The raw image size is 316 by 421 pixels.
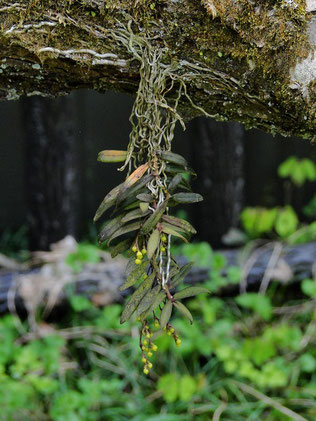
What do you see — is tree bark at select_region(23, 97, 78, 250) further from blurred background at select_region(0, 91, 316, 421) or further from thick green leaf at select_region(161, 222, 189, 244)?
thick green leaf at select_region(161, 222, 189, 244)

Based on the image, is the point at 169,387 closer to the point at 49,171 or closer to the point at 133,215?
the point at 49,171

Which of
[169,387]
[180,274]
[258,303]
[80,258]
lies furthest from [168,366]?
[180,274]

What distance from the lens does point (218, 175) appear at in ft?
9.17

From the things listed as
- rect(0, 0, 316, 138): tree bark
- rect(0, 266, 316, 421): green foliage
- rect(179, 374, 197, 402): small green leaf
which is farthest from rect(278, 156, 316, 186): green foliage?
rect(0, 0, 316, 138): tree bark

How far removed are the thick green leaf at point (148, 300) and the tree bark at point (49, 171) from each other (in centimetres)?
203

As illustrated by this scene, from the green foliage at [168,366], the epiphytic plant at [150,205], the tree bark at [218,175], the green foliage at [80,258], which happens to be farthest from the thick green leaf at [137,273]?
the tree bark at [218,175]

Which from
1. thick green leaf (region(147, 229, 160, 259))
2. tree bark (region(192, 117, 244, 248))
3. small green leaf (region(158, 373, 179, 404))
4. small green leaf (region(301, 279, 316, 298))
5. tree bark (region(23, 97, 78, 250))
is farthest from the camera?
tree bark (region(192, 117, 244, 248))

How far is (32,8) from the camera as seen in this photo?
0.59m

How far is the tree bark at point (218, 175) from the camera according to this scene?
2.71 metres

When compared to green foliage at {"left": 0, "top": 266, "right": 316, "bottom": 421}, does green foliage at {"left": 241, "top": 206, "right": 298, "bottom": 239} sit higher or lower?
higher

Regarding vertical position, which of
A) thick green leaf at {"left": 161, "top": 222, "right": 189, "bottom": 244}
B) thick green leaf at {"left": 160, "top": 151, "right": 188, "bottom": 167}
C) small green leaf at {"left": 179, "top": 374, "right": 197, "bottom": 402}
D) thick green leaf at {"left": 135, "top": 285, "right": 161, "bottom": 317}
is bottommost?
small green leaf at {"left": 179, "top": 374, "right": 197, "bottom": 402}

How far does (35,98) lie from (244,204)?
141 centimetres

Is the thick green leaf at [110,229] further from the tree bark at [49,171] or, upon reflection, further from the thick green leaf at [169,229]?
the tree bark at [49,171]

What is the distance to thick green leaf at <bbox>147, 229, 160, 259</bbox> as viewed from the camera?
55cm
